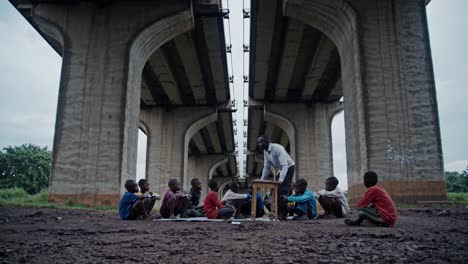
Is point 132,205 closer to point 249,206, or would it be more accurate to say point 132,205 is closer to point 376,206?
point 249,206

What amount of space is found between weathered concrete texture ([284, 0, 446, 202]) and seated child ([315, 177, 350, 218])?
160 inches

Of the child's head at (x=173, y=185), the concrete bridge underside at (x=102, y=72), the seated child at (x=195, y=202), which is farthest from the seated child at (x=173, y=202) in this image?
the concrete bridge underside at (x=102, y=72)

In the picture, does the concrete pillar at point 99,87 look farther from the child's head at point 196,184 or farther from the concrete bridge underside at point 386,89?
the child's head at point 196,184

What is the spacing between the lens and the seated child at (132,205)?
25.6 feet

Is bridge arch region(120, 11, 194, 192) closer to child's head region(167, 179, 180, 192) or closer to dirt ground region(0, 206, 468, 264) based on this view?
child's head region(167, 179, 180, 192)

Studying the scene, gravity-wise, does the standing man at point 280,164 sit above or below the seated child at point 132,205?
above

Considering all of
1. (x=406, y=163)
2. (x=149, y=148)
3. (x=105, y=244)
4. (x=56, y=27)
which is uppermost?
(x=56, y=27)

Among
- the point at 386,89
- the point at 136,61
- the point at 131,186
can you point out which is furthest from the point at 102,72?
the point at 386,89

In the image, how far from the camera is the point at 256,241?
14.6 feet

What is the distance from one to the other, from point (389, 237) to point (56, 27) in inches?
563

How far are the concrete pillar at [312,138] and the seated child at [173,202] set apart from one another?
58.1 ft

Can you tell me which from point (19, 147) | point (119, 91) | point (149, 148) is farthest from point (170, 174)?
point (19, 147)

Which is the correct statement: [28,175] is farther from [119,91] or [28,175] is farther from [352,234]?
[352,234]

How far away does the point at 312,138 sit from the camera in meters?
26.2
